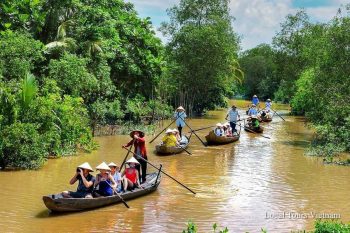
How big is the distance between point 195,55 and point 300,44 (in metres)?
14.9

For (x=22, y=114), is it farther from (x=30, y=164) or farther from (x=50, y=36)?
(x=50, y=36)

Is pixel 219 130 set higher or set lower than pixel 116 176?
higher

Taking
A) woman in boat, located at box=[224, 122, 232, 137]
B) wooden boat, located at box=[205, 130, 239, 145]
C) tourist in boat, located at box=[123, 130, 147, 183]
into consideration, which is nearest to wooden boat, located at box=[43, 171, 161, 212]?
tourist in boat, located at box=[123, 130, 147, 183]

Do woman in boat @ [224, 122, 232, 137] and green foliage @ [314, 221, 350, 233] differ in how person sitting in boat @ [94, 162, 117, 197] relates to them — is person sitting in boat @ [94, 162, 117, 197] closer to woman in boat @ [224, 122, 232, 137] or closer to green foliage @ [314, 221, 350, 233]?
green foliage @ [314, 221, 350, 233]

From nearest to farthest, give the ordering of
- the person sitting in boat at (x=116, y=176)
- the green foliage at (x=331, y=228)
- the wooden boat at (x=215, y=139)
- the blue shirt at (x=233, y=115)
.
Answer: the green foliage at (x=331, y=228), the person sitting in boat at (x=116, y=176), the wooden boat at (x=215, y=139), the blue shirt at (x=233, y=115)

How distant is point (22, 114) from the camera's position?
15586 mm

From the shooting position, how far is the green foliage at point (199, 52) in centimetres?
3744

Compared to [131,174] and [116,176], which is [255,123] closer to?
[131,174]

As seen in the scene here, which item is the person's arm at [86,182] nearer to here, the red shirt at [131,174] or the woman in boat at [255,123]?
the red shirt at [131,174]

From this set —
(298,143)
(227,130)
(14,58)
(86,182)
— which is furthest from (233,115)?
(86,182)

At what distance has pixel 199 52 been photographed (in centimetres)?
3778

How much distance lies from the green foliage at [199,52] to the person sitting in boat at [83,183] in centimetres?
2694

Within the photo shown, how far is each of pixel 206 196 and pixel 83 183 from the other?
3674mm

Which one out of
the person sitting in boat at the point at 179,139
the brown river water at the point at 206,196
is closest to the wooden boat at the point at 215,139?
the person sitting in boat at the point at 179,139
